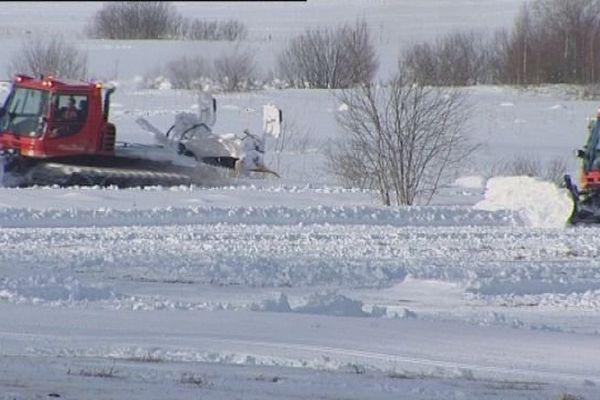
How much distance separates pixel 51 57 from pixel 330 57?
38.6 feet

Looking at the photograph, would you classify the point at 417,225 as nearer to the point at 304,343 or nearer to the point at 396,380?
the point at 304,343

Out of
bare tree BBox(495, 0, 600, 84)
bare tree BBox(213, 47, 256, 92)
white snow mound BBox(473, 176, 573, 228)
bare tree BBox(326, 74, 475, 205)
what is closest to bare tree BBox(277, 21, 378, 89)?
bare tree BBox(213, 47, 256, 92)

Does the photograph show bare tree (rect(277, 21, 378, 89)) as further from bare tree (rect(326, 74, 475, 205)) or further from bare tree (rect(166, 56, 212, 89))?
bare tree (rect(326, 74, 475, 205))

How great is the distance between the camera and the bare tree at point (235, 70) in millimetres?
50688

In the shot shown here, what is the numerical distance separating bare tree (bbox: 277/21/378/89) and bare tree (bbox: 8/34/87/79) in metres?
7.04

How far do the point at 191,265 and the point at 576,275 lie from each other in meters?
4.49

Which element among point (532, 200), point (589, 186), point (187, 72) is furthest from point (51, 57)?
point (589, 186)

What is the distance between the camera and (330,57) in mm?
43094

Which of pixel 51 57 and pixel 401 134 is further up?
pixel 51 57

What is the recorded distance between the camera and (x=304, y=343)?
12.0m

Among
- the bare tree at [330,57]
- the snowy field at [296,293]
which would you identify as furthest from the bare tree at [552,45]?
the snowy field at [296,293]

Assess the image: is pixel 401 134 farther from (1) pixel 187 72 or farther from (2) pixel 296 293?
(1) pixel 187 72

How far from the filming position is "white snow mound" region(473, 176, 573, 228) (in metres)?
22.8

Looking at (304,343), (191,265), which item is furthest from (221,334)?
(191,265)
